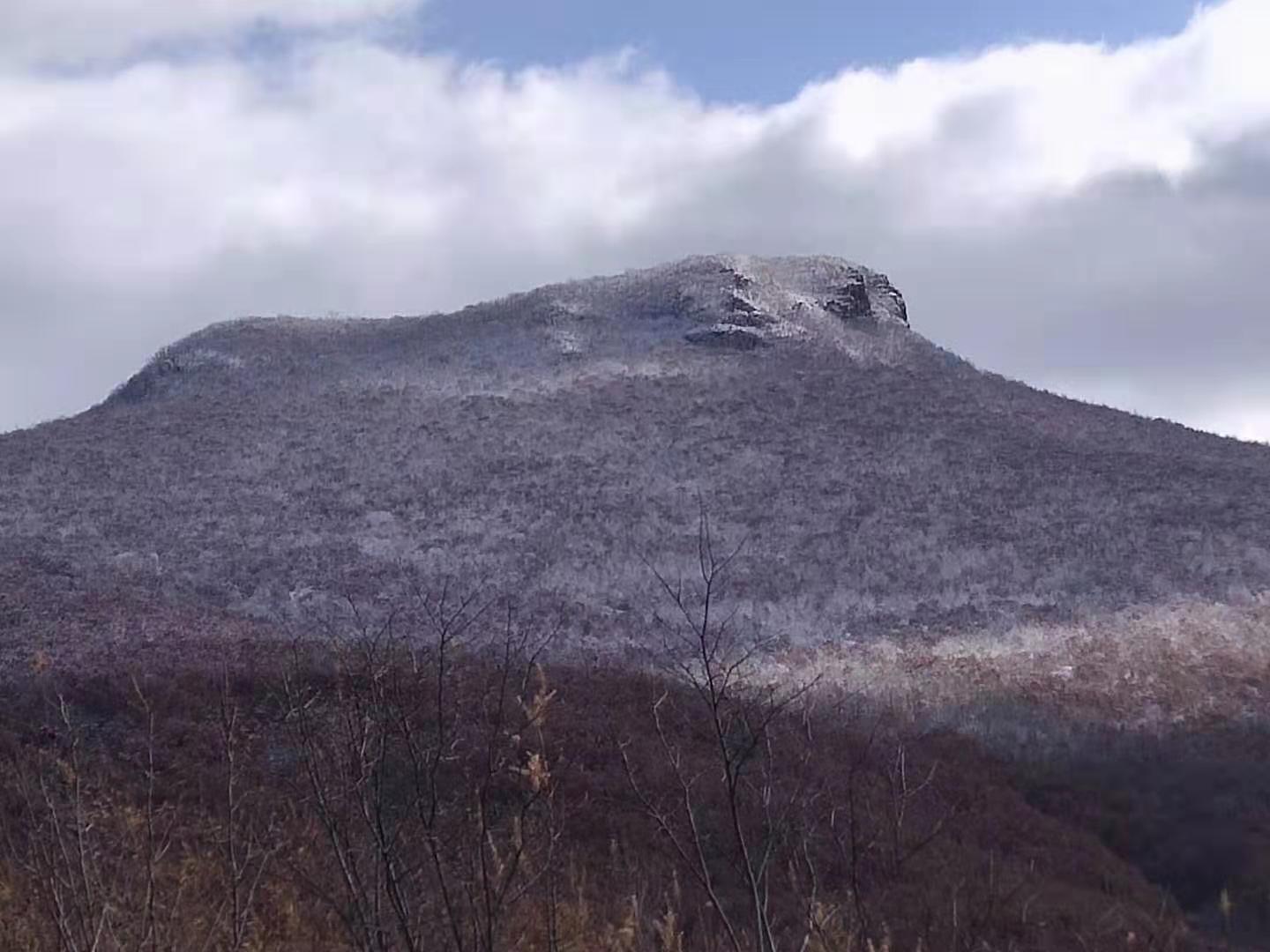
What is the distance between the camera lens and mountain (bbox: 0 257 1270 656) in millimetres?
27375

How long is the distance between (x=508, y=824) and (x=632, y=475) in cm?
2340

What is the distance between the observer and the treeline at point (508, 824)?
4879 mm

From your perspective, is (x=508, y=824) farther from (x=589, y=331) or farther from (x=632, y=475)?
(x=589, y=331)

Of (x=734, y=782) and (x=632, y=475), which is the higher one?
(x=632, y=475)

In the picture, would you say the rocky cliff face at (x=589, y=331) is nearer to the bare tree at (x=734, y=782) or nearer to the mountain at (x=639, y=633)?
the mountain at (x=639, y=633)

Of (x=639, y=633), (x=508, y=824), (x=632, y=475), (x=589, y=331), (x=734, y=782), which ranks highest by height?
(x=589, y=331)

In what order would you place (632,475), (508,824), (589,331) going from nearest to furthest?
(508,824)
(632,475)
(589,331)

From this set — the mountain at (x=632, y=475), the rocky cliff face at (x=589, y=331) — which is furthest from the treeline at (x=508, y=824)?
the rocky cliff face at (x=589, y=331)

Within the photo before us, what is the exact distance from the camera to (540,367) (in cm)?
4472

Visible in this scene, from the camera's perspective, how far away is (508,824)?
39.5 feet

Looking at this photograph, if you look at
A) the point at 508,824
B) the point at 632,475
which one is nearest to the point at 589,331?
the point at 632,475

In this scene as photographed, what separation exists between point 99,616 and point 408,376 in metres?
22.2

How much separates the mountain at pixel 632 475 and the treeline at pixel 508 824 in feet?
23.7

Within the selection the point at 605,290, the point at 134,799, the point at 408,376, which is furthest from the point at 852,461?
the point at 134,799
